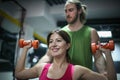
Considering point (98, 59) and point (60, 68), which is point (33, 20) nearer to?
point (98, 59)

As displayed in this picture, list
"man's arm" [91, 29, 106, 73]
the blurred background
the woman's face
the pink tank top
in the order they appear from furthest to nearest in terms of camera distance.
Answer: the blurred background, "man's arm" [91, 29, 106, 73], the woman's face, the pink tank top

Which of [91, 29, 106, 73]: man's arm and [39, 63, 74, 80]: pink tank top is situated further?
[91, 29, 106, 73]: man's arm

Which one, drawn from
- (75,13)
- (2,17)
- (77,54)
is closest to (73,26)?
(75,13)

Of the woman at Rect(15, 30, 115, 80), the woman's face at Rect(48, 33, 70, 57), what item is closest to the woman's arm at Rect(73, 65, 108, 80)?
the woman at Rect(15, 30, 115, 80)

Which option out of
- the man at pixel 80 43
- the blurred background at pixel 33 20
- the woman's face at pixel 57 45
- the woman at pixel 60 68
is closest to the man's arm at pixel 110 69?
the woman at pixel 60 68

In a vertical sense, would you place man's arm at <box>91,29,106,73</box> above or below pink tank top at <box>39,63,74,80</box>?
above

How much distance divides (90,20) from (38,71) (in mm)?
4577

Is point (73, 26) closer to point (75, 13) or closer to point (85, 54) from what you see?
point (75, 13)

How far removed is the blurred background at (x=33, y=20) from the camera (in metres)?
5.29

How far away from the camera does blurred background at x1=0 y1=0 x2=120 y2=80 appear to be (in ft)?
17.4

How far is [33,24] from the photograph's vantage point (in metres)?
6.59

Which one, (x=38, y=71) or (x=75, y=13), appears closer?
(x=38, y=71)

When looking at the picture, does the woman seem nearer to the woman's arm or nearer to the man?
the woman's arm

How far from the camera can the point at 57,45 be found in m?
→ 2.08
